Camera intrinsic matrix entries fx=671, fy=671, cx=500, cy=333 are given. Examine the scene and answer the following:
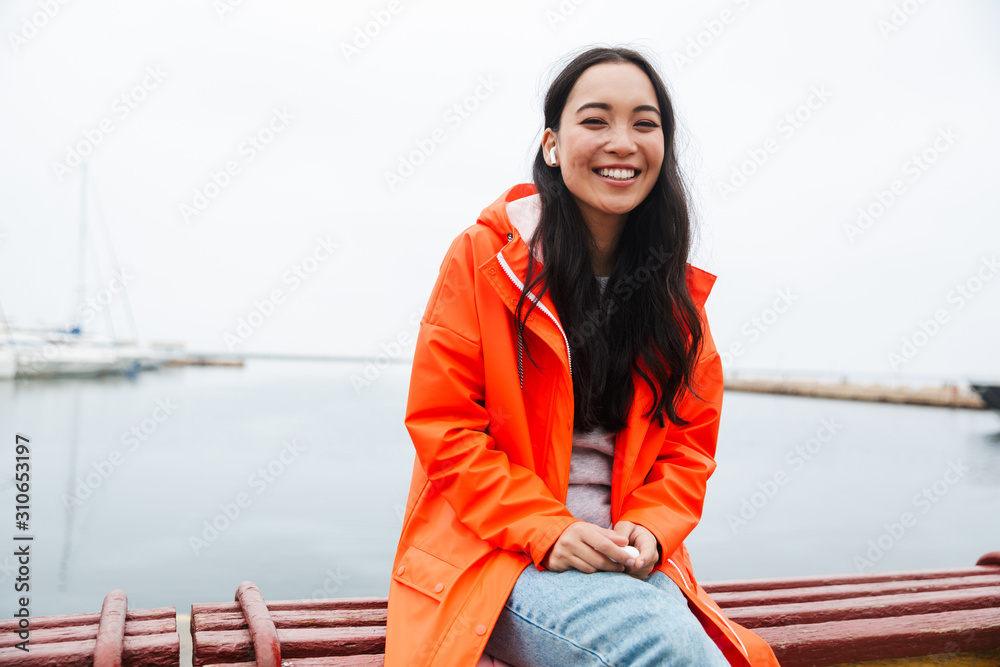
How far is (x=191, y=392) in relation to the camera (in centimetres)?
3750

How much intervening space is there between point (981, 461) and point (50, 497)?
21221mm

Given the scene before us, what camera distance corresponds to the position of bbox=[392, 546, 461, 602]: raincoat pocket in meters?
1.29

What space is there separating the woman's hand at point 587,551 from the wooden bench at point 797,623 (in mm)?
508

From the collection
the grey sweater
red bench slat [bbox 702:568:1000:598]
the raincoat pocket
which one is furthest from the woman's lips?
red bench slat [bbox 702:568:1000:598]

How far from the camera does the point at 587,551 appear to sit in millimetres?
1263

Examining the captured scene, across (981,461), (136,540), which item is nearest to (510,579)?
(136,540)

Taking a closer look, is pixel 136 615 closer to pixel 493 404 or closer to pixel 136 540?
pixel 493 404

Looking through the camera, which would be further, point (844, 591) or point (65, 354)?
point (65, 354)

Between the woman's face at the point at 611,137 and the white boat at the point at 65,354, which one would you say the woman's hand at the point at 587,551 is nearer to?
the woman's face at the point at 611,137

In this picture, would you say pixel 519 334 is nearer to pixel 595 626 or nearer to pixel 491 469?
pixel 491 469

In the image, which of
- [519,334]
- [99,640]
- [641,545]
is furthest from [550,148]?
[99,640]

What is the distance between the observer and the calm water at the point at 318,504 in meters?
7.06

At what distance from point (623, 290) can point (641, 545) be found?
1.99 ft

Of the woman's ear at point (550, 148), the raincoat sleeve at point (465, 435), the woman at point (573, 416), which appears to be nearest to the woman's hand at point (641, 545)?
the woman at point (573, 416)
